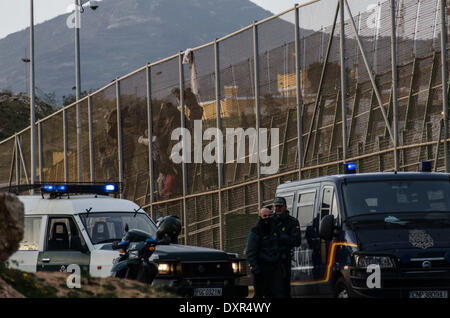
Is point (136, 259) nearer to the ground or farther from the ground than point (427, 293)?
farther from the ground

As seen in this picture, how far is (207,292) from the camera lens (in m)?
14.3

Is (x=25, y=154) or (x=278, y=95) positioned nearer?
(x=278, y=95)

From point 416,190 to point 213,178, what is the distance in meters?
12.1

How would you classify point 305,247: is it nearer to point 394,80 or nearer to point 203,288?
point 203,288

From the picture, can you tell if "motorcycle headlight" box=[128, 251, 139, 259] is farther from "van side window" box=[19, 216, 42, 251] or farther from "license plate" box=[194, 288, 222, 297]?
"van side window" box=[19, 216, 42, 251]

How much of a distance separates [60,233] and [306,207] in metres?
3.84

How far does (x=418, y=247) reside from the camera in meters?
13.2

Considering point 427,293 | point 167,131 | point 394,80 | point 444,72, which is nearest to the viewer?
point 427,293

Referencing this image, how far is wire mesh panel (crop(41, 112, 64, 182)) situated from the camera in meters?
39.6

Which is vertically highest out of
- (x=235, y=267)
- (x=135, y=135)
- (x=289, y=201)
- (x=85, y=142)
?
(x=85, y=142)

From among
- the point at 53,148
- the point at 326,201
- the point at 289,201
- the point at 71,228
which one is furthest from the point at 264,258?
the point at 53,148

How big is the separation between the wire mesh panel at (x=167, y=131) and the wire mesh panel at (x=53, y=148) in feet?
33.9

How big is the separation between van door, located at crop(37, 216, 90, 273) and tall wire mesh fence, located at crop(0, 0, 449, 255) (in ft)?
20.6

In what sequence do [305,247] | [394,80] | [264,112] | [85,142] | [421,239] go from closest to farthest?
[421,239], [305,247], [394,80], [264,112], [85,142]
